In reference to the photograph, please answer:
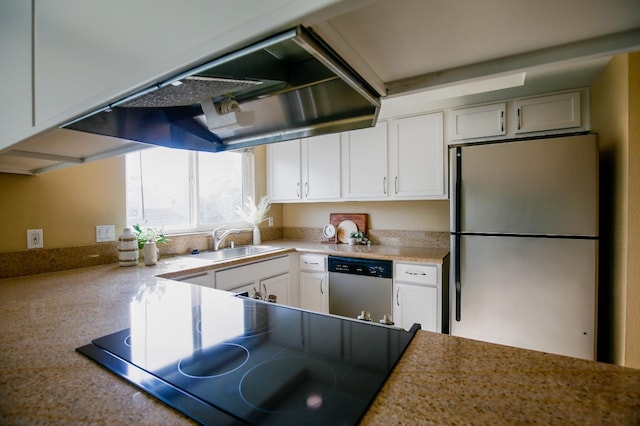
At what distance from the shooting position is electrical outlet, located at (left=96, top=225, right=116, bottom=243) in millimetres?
1930

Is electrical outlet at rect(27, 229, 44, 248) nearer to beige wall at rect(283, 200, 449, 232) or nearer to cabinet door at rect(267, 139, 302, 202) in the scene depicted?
cabinet door at rect(267, 139, 302, 202)

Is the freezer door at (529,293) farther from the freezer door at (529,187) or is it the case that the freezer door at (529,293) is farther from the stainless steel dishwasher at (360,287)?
the stainless steel dishwasher at (360,287)

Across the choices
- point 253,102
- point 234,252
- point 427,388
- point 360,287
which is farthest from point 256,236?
point 427,388

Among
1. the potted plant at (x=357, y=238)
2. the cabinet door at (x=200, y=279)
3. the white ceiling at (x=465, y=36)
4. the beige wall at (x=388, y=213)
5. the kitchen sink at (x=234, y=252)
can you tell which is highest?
the white ceiling at (x=465, y=36)

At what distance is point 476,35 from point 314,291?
241cm

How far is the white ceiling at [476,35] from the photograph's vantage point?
0.47 meters

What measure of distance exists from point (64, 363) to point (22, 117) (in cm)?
72

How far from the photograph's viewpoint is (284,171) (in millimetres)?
3230

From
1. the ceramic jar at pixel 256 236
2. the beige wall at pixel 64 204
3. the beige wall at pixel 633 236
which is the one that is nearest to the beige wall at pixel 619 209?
the beige wall at pixel 633 236

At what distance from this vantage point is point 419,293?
2193 millimetres

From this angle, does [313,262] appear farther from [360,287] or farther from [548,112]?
[548,112]

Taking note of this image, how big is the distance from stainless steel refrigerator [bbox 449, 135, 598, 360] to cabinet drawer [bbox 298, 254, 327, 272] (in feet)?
3.56

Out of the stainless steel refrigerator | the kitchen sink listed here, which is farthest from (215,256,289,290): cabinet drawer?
the stainless steel refrigerator

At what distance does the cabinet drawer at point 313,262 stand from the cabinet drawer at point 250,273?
0.16 m
